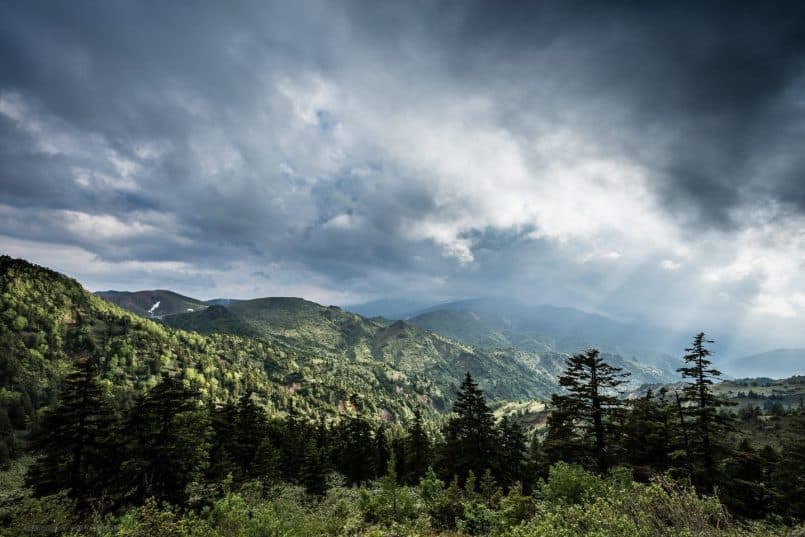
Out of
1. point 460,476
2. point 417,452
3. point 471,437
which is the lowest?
point 417,452

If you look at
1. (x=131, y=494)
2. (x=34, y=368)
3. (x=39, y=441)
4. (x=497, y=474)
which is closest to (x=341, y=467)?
(x=497, y=474)

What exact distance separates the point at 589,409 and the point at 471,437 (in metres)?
17.2

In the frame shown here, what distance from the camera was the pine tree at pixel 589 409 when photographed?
91.4 ft

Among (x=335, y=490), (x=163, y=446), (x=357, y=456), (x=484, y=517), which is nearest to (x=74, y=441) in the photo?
(x=163, y=446)

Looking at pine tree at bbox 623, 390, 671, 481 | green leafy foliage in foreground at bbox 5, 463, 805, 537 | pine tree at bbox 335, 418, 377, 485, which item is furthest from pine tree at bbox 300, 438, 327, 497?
pine tree at bbox 623, 390, 671, 481

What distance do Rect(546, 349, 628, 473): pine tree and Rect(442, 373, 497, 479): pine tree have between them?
12.4 metres

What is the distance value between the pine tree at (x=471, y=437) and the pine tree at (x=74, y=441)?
33841mm

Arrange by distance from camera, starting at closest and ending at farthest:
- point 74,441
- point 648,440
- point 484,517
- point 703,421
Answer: point 484,517
point 74,441
point 703,421
point 648,440

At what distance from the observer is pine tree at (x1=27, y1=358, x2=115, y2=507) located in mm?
28031

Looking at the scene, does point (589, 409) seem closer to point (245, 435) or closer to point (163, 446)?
point (163, 446)

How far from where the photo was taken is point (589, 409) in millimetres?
28438

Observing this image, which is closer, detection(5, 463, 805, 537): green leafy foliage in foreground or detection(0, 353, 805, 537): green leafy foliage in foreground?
detection(5, 463, 805, 537): green leafy foliage in foreground

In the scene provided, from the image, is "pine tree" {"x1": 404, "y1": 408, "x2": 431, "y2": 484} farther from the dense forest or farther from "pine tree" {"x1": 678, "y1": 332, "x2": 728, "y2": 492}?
"pine tree" {"x1": 678, "y1": 332, "x2": 728, "y2": 492}

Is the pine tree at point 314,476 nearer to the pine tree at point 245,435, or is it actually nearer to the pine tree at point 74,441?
the pine tree at point 245,435
